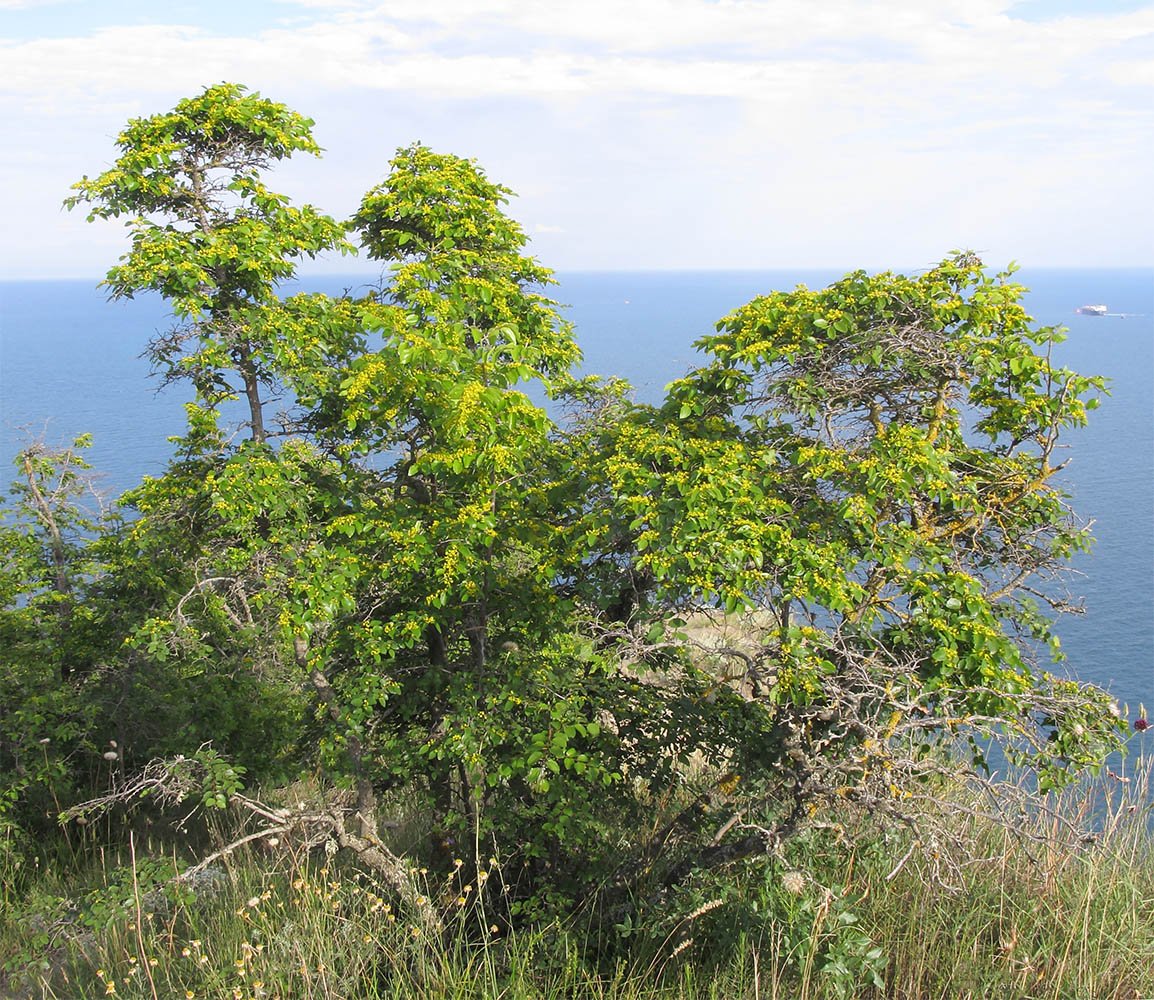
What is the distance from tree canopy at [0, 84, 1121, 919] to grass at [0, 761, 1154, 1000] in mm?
425

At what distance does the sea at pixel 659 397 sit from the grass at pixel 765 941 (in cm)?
182

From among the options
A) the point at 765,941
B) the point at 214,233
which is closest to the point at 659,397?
the point at 214,233

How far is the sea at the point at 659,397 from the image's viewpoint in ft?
79.9

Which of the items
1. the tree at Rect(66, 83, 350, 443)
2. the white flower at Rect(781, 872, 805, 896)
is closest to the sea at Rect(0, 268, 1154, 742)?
the tree at Rect(66, 83, 350, 443)

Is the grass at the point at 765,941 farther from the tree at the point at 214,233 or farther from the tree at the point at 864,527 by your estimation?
the tree at the point at 214,233

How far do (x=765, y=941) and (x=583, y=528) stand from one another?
2.66 metres

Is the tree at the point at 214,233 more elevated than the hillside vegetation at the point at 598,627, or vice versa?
the tree at the point at 214,233

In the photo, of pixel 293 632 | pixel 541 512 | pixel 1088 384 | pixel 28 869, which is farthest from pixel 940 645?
pixel 28 869

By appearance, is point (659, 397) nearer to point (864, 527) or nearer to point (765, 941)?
point (864, 527)

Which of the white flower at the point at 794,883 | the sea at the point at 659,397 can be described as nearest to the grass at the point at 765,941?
the white flower at the point at 794,883

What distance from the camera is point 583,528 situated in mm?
6164

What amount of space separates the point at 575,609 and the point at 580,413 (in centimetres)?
230

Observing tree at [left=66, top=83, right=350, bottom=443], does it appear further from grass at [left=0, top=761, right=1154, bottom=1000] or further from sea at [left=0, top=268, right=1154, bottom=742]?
grass at [left=0, top=761, right=1154, bottom=1000]

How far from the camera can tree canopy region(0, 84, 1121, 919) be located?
5332mm
